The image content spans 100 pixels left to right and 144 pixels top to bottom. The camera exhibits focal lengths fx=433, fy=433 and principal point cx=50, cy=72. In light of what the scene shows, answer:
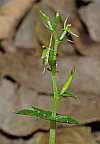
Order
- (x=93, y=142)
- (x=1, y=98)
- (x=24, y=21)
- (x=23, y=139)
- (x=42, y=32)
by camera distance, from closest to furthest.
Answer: (x=93, y=142)
(x=23, y=139)
(x=1, y=98)
(x=42, y=32)
(x=24, y=21)

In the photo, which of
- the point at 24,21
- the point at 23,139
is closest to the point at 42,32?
the point at 24,21

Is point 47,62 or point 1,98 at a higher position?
point 1,98

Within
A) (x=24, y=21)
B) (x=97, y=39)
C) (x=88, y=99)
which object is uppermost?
(x=24, y=21)

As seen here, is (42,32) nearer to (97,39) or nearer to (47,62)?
(97,39)

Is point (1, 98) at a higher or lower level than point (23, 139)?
higher

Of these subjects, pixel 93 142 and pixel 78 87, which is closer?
pixel 93 142

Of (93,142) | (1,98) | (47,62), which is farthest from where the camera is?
(1,98)

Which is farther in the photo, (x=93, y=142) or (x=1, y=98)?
(x=1, y=98)

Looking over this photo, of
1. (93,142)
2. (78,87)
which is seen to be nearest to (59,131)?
(93,142)

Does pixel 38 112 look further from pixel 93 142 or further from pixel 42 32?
pixel 42 32
